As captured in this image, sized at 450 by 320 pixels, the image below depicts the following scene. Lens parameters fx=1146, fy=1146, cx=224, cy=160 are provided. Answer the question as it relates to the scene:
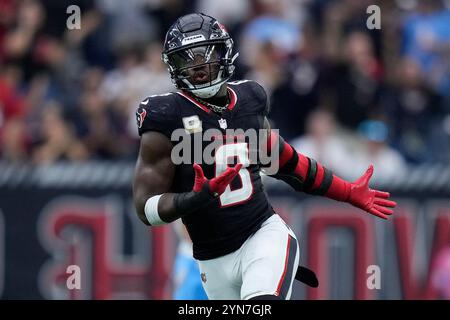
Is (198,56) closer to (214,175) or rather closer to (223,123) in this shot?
(223,123)

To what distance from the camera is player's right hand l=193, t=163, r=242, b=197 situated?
5441mm

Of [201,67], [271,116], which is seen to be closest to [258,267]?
[201,67]

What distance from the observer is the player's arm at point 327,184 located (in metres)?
6.32

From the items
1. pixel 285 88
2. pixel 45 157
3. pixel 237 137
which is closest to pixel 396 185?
pixel 285 88

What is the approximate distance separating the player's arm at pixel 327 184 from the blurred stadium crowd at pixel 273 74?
2.86m

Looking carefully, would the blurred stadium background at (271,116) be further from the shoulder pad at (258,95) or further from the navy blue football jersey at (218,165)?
the shoulder pad at (258,95)

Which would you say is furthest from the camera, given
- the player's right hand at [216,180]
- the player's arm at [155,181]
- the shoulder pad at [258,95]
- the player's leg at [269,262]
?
the shoulder pad at [258,95]

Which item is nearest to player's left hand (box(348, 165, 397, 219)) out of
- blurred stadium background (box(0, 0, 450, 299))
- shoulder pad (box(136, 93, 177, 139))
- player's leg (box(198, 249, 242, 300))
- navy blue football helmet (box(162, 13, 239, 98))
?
player's leg (box(198, 249, 242, 300))

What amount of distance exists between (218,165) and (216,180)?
41cm

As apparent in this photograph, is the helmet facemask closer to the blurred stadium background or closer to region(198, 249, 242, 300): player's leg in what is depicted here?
region(198, 249, 242, 300): player's leg

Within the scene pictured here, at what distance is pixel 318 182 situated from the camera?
637 cm

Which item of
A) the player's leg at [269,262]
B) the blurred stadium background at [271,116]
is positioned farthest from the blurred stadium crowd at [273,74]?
the player's leg at [269,262]

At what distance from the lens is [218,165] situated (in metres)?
5.85

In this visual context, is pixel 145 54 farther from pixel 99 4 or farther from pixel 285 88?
pixel 285 88
